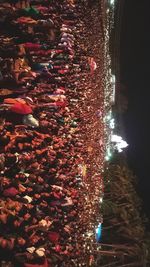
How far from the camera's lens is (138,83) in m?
20.9

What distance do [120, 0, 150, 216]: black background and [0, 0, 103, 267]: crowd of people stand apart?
1057cm

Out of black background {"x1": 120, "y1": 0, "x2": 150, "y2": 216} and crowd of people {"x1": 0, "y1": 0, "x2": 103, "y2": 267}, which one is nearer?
crowd of people {"x1": 0, "y1": 0, "x2": 103, "y2": 267}

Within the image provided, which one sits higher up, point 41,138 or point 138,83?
point 138,83

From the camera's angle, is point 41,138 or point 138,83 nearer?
point 41,138

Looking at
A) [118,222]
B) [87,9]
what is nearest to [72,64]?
[87,9]

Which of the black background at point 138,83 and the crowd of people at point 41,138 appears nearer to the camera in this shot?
the crowd of people at point 41,138

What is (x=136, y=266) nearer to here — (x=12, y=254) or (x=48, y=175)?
(x=48, y=175)

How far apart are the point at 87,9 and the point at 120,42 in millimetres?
9859

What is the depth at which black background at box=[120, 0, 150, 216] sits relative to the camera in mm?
18234

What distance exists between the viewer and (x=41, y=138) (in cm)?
550

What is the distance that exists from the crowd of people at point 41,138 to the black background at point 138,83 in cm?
1057

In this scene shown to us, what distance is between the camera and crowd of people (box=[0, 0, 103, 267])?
4480mm

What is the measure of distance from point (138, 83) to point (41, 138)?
16096mm

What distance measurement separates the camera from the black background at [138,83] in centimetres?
1823
